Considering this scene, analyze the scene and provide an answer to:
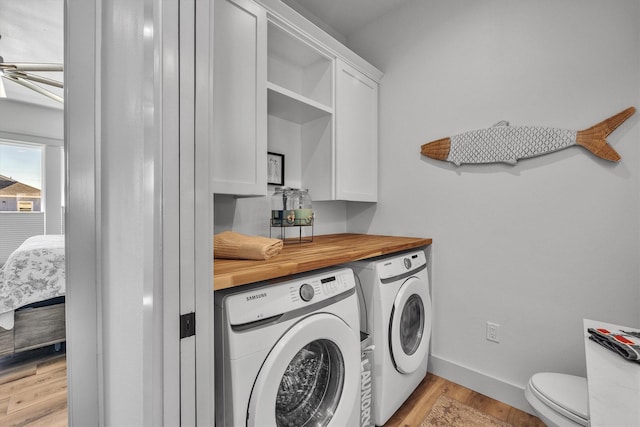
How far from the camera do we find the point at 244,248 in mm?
1228

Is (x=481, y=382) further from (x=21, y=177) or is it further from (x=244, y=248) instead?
(x=21, y=177)

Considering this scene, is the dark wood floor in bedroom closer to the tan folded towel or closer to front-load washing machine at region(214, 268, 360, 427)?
front-load washing machine at region(214, 268, 360, 427)

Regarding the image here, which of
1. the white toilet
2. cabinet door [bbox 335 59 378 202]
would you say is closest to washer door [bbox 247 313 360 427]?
the white toilet

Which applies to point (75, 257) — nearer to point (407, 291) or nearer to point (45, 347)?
point (407, 291)

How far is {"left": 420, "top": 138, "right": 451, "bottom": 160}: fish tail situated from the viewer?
198 centimetres

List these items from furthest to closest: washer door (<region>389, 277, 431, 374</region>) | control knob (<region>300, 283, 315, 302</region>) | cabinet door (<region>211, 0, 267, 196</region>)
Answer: washer door (<region>389, 277, 431, 374</region>) → cabinet door (<region>211, 0, 267, 196</region>) → control knob (<region>300, 283, 315, 302</region>)

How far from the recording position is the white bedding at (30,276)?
1812mm

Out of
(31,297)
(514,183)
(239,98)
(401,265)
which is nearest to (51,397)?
(31,297)

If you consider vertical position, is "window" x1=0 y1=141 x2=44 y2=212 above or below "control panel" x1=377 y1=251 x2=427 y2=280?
above

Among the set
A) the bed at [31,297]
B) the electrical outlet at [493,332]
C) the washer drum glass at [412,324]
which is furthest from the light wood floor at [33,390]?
the electrical outlet at [493,332]

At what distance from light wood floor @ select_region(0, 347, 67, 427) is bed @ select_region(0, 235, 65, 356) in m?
0.12

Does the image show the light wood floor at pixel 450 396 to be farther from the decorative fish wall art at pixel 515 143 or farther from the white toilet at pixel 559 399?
the decorative fish wall art at pixel 515 143

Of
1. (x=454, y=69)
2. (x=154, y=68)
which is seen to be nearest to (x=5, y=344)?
(x=154, y=68)

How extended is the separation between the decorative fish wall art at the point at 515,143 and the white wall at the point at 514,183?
A: 0.16ft
